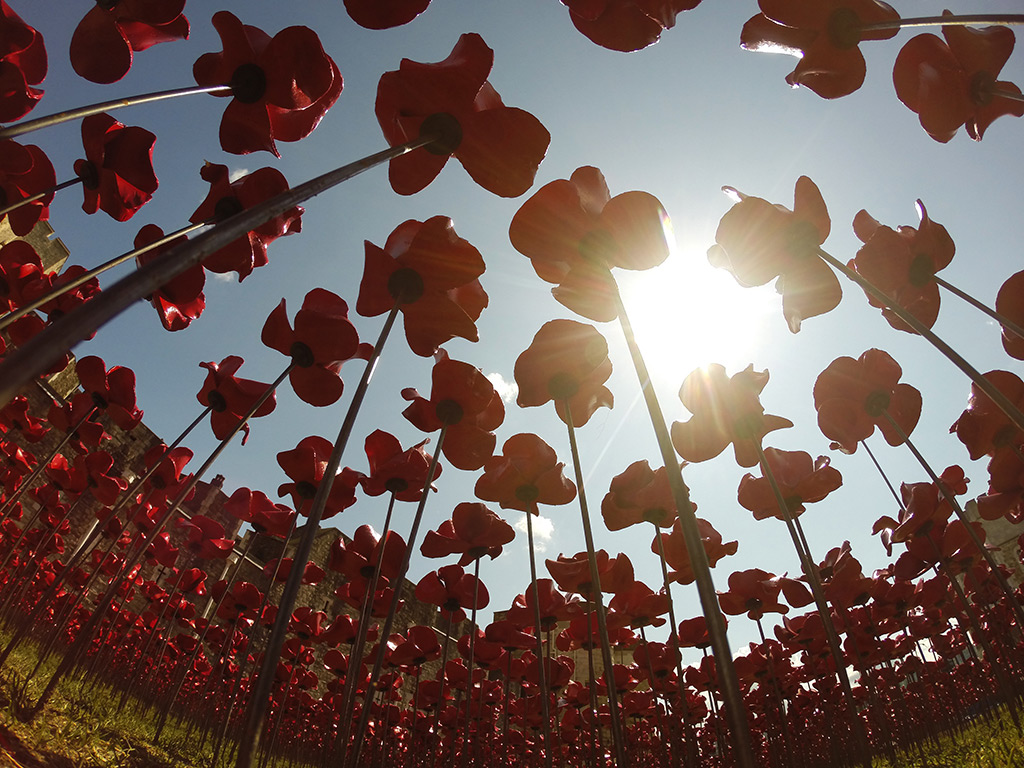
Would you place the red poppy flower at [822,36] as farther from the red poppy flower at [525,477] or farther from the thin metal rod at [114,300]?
the red poppy flower at [525,477]

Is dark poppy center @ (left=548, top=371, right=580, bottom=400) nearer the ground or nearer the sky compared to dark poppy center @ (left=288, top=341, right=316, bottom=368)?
nearer the ground

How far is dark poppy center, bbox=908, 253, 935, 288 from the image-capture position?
1.92 meters

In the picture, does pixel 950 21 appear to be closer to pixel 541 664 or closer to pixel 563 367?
pixel 563 367

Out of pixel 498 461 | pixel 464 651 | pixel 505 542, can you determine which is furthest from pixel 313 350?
pixel 464 651

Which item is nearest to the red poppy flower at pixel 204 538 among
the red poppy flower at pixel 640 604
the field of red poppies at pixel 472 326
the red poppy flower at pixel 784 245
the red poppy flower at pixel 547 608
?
the field of red poppies at pixel 472 326

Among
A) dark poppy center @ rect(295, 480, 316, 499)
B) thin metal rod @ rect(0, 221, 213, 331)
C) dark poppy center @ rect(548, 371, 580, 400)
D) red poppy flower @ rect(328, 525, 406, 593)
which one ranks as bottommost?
thin metal rod @ rect(0, 221, 213, 331)

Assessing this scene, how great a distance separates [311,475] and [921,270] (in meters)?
2.77

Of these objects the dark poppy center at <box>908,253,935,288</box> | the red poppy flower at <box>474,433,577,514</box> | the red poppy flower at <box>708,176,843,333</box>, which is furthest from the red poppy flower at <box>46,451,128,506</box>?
the dark poppy center at <box>908,253,935,288</box>

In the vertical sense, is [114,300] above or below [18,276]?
below

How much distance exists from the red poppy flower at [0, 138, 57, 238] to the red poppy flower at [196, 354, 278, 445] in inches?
31.7

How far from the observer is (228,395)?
2.30 metres

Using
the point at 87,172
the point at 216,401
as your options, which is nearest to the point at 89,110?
the point at 87,172

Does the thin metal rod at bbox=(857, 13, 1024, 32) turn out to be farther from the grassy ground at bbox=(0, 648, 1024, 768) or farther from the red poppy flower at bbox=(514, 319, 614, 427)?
the grassy ground at bbox=(0, 648, 1024, 768)

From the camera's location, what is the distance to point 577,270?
1.49 metres
